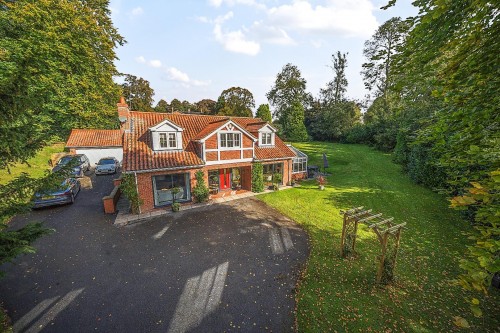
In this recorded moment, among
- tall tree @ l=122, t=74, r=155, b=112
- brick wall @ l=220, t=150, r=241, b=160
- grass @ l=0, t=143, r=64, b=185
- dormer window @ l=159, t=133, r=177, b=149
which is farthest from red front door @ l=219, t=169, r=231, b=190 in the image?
tall tree @ l=122, t=74, r=155, b=112

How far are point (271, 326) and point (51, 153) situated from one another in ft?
110

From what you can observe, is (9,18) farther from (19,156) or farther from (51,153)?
(19,156)

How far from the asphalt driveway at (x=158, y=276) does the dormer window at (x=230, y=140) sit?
6.08m

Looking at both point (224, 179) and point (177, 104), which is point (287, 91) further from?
point (224, 179)

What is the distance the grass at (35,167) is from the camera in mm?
18186

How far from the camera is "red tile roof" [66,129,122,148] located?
2770cm

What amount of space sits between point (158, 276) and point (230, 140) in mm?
10785

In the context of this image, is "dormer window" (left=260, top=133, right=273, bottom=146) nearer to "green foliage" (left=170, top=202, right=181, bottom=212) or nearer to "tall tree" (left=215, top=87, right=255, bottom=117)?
"green foliage" (left=170, top=202, right=181, bottom=212)

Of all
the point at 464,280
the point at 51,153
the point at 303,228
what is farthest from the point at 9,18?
the point at 464,280

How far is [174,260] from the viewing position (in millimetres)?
9352

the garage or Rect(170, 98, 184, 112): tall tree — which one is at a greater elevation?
Rect(170, 98, 184, 112): tall tree

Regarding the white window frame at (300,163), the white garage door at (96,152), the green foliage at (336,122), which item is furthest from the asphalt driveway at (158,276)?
the green foliage at (336,122)

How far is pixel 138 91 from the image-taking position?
57875 millimetres

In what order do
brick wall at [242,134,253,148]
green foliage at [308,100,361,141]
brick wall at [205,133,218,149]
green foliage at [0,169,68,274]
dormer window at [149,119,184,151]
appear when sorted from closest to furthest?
1. green foliage at [0,169,68,274]
2. dormer window at [149,119,184,151]
3. brick wall at [205,133,218,149]
4. brick wall at [242,134,253,148]
5. green foliage at [308,100,361,141]
